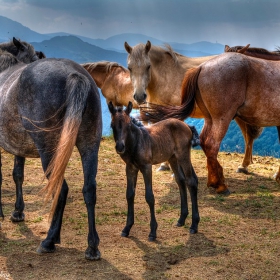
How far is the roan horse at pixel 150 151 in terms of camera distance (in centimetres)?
479

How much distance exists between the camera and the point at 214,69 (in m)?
7.10

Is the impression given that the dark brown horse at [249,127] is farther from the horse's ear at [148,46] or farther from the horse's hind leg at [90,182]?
the horse's hind leg at [90,182]

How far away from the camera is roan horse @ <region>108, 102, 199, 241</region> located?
4.79 metres

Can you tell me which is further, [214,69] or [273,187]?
[273,187]

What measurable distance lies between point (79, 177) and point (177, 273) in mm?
4139

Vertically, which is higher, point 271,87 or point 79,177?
point 271,87

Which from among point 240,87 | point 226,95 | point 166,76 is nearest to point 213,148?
point 226,95

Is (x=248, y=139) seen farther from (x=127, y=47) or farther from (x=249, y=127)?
Result: (x=127, y=47)

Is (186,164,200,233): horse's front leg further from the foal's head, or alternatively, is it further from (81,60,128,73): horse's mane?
(81,60,128,73): horse's mane

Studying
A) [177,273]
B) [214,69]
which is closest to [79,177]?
[214,69]

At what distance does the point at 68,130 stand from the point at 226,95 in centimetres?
339

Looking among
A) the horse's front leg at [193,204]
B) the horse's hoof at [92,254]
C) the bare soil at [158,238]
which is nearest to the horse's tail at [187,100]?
the bare soil at [158,238]

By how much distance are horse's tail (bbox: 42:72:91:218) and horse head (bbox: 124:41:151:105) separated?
3.52 m

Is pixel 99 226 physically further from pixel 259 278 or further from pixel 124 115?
pixel 259 278
